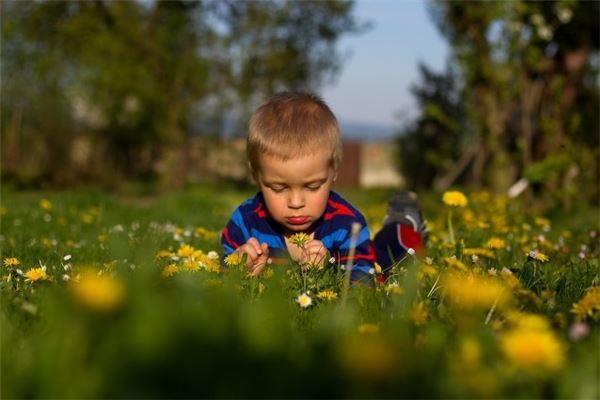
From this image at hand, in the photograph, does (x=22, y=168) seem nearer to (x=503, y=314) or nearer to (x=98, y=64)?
(x=98, y=64)

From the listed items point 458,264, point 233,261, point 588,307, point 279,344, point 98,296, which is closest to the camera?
point 98,296

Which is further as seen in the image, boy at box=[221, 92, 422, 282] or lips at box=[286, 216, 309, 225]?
lips at box=[286, 216, 309, 225]

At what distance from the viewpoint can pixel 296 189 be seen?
3.37m

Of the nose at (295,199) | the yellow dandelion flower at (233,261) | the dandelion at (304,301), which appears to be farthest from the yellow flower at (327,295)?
the nose at (295,199)

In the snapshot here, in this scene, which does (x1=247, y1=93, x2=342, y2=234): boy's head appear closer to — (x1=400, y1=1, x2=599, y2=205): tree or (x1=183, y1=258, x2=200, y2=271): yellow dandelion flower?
(x1=183, y1=258, x2=200, y2=271): yellow dandelion flower

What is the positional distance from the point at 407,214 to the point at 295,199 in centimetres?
161

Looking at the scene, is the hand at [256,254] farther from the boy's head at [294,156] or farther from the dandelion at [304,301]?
the dandelion at [304,301]

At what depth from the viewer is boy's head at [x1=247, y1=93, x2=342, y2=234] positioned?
3.32 meters

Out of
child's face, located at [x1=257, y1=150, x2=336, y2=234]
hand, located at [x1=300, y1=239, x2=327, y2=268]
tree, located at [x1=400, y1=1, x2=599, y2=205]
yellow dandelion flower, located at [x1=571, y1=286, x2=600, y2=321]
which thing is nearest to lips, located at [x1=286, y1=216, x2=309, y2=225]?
child's face, located at [x1=257, y1=150, x2=336, y2=234]

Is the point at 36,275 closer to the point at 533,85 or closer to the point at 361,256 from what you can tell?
the point at 361,256

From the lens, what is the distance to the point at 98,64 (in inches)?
610

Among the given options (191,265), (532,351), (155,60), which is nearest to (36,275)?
(191,265)

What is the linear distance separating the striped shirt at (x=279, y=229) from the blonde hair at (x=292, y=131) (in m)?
0.34

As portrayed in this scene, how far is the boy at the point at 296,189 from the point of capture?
331 centimetres
